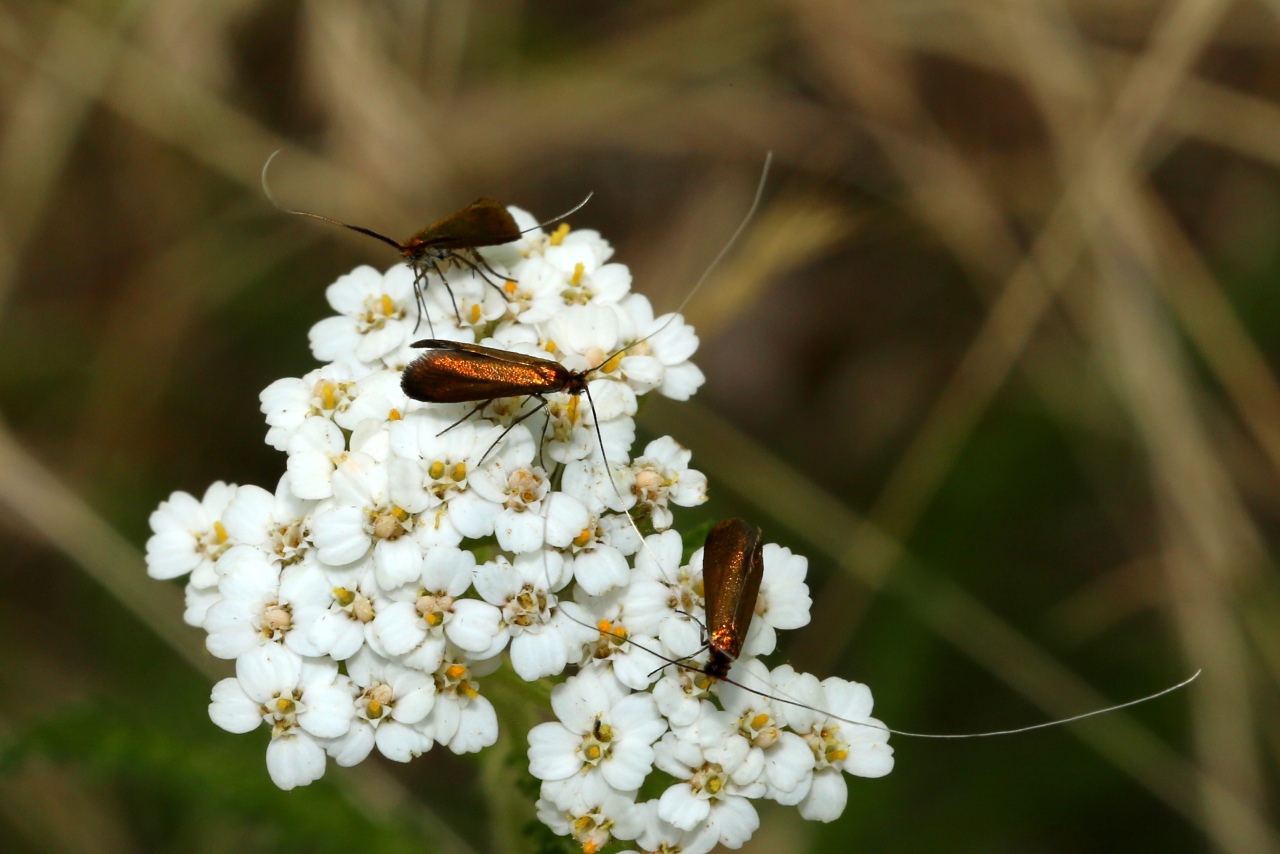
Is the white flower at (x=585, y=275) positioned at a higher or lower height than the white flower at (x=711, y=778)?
higher

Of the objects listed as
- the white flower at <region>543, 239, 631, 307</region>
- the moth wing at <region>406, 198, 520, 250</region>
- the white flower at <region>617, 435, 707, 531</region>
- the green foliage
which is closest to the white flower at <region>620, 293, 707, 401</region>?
the white flower at <region>543, 239, 631, 307</region>

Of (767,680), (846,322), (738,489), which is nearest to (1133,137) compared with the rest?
(846,322)

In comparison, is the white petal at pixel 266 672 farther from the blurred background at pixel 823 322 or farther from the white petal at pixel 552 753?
the blurred background at pixel 823 322

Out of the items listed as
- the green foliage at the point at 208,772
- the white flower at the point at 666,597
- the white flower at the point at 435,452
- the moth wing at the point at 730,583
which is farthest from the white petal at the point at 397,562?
the green foliage at the point at 208,772

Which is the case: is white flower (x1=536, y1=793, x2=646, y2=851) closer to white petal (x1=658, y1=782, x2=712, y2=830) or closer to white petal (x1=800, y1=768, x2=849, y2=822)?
Answer: white petal (x1=658, y1=782, x2=712, y2=830)

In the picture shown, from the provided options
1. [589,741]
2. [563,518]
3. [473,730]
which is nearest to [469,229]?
[563,518]
